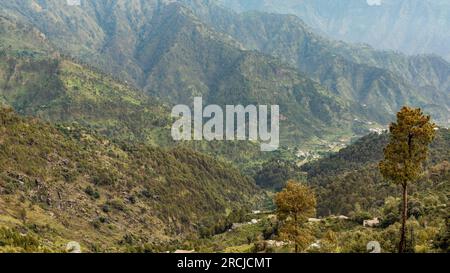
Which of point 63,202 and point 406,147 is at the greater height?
point 406,147

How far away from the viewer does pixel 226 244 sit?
124 metres

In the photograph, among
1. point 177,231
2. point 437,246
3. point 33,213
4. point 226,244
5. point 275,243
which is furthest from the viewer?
point 177,231

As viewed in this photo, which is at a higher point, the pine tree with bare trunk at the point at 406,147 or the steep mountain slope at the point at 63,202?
the pine tree with bare trunk at the point at 406,147

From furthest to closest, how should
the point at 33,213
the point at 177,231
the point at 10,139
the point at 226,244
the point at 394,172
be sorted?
the point at 177,231, the point at 10,139, the point at 33,213, the point at 226,244, the point at 394,172

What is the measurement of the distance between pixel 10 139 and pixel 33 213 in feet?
155

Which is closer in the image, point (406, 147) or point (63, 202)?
point (406, 147)

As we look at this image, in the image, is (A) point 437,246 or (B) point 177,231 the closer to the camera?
(A) point 437,246

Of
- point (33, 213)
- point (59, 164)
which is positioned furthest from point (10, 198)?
point (59, 164)

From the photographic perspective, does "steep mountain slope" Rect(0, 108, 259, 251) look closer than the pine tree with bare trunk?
No

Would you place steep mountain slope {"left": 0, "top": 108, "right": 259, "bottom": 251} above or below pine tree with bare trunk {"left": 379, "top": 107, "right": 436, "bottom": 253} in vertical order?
below

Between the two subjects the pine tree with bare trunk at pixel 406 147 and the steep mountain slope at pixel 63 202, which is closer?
the pine tree with bare trunk at pixel 406 147
